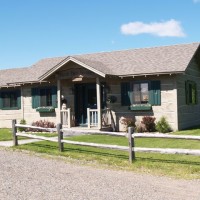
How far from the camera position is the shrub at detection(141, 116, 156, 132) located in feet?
66.4

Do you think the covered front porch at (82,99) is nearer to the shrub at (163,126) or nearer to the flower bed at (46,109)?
the flower bed at (46,109)

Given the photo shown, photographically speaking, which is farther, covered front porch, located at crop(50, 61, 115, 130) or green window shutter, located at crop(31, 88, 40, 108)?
green window shutter, located at crop(31, 88, 40, 108)

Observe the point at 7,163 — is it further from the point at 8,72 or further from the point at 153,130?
the point at 8,72

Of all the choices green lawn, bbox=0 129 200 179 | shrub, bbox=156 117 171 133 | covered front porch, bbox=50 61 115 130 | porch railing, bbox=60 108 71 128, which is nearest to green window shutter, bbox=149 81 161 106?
shrub, bbox=156 117 171 133

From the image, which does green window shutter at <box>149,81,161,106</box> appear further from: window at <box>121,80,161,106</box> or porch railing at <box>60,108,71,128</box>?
porch railing at <box>60,108,71,128</box>

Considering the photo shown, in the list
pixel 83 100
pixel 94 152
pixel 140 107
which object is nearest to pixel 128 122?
pixel 140 107

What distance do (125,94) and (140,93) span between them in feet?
2.91

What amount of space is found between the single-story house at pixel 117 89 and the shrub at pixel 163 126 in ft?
0.92

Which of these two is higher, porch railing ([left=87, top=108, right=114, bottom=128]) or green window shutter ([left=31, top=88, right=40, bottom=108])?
green window shutter ([left=31, top=88, right=40, bottom=108])

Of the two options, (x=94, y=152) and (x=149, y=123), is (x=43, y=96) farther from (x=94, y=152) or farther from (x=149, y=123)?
(x=94, y=152)

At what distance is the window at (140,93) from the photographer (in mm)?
20328

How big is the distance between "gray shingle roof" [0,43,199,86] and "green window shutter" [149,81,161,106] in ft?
2.59

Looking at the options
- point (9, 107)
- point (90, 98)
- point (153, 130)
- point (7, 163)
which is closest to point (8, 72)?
point (9, 107)

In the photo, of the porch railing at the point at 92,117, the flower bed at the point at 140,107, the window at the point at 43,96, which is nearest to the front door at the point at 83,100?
the porch railing at the point at 92,117
